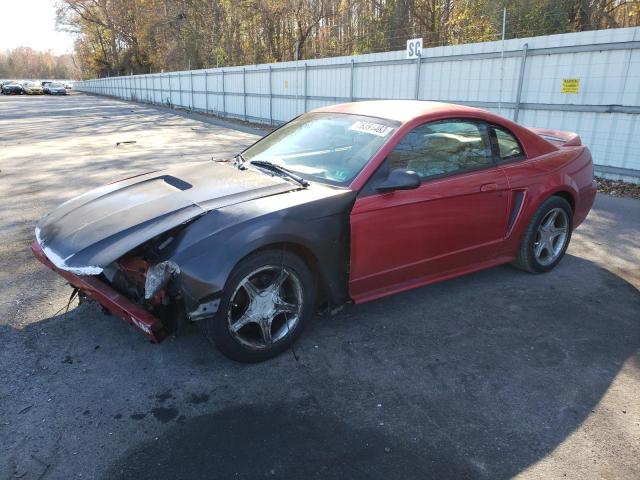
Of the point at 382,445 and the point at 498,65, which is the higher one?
the point at 498,65

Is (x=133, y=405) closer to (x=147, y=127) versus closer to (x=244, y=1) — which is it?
(x=147, y=127)

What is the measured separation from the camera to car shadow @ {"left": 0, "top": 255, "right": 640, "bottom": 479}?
2395 millimetres

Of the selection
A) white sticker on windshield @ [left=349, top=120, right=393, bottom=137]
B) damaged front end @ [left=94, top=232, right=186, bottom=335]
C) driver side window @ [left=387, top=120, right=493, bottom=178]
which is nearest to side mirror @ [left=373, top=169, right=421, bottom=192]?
driver side window @ [left=387, top=120, right=493, bottom=178]

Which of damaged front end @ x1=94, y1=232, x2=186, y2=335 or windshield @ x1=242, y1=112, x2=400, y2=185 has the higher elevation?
windshield @ x1=242, y1=112, x2=400, y2=185

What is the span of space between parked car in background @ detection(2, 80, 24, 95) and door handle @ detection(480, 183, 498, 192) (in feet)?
217

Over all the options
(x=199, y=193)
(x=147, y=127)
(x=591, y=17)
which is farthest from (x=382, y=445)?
(x=147, y=127)

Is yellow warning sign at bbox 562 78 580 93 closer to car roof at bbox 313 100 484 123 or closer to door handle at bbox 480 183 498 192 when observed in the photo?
car roof at bbox 313 100 484 123

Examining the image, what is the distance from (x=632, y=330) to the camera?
366cm

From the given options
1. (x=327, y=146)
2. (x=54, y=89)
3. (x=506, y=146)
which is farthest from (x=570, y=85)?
(x=54, y=89)

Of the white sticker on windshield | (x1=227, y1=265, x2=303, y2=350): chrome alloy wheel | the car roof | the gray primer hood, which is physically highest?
the car roof

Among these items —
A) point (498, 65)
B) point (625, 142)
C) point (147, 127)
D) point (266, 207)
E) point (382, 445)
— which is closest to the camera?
point (382, 445)

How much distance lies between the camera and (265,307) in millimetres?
3141

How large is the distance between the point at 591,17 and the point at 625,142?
9.06 metres

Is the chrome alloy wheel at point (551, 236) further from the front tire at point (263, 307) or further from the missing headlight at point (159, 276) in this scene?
the missing headlight at point (159, 276)
